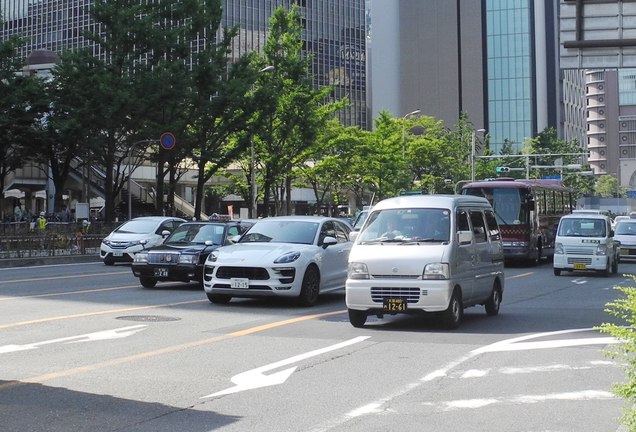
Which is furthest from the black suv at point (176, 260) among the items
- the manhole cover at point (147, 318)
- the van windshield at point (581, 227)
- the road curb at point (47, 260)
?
the van windshield at point (581, 227)

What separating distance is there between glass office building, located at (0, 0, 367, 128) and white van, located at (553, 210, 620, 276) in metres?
69.9

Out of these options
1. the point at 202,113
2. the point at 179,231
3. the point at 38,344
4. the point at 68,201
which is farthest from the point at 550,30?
the point at 38,344

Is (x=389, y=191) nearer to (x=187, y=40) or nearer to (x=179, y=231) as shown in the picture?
(x=187, y=40)

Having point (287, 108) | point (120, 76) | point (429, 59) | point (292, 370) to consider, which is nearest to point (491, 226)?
point (292, 370)

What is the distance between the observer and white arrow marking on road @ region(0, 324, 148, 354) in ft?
35.6

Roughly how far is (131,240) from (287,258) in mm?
15344

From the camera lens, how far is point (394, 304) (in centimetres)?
1287

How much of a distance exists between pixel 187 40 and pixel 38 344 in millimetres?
37685

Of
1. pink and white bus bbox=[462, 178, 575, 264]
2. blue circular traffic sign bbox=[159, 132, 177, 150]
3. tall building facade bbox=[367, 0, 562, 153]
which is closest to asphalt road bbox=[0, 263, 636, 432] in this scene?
pink and white bus bbox=[462, 178, 575, 264]

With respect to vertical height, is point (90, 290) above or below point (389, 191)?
below

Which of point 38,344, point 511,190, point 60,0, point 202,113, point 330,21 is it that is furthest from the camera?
point 330,21

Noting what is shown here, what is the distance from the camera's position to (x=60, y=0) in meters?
106

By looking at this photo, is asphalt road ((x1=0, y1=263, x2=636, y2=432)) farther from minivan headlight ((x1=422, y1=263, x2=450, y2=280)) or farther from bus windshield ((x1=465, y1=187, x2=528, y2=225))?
bus windshield ((x1=465, y1=187, x2=528, y2=225))

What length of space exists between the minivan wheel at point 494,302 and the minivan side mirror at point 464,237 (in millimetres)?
1717
